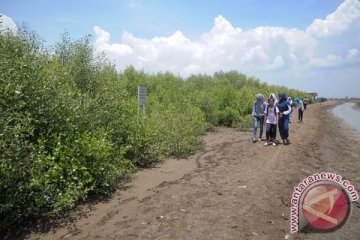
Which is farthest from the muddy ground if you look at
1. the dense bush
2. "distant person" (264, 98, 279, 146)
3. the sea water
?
the sea water

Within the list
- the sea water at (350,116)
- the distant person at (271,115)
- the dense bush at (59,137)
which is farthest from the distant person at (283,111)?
the sea water at (350,116)

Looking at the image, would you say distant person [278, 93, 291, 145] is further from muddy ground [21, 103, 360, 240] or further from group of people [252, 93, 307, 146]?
muddy ground [21, 103, 360, 240]

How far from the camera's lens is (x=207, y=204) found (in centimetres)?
676

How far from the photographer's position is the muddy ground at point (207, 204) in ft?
18.7

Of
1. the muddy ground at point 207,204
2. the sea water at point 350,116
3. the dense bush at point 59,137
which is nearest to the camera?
the muddy ground at point 207,204

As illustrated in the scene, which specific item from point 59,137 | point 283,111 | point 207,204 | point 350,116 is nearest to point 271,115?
point 283,111

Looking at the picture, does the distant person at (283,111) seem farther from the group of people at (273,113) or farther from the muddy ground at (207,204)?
the muddy ground at (207,204)

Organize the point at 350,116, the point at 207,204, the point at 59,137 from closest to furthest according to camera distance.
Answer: the point at 207,204, the point at 59,137, the point at 350,116

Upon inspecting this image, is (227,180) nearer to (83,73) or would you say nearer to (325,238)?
(325,238)

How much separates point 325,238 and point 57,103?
5.75 metres

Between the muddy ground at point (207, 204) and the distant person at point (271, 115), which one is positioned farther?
the distant person at point (271, 115)

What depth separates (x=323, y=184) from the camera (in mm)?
6895

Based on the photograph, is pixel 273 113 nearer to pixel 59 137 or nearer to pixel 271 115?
pixel 271 115

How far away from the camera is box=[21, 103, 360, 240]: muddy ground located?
18.7 ft
